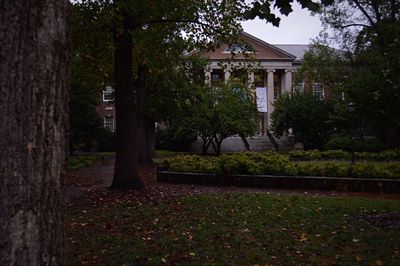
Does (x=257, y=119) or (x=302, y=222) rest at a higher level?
(x=257, y=119)

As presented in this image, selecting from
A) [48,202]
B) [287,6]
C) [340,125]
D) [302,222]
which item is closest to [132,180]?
[302,222]

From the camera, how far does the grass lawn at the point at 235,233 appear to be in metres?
5.66

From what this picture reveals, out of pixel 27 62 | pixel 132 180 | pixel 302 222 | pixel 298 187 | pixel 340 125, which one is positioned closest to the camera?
pixel 27 62

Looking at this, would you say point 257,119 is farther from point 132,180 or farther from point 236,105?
point 132,180

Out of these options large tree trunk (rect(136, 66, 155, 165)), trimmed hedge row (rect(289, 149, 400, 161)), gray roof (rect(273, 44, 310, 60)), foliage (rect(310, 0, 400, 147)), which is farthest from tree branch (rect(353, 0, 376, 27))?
gray roof (rect(273, 44, 310, 60))

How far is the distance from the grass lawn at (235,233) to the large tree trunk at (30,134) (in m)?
3.31

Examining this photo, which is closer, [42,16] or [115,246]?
[42,16]

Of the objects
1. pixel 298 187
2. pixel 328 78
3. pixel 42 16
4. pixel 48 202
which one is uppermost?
pixel 328 78

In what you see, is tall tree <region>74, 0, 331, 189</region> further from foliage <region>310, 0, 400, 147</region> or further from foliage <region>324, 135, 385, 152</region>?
foliage <region>324, 135, 385, 152</region>

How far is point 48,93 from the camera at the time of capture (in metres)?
2.29

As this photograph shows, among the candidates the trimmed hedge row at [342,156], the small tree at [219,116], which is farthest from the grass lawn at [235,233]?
the small tree at [219,116]

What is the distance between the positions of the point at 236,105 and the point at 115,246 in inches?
1206

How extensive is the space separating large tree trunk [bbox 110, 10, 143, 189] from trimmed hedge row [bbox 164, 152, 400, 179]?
3.26m

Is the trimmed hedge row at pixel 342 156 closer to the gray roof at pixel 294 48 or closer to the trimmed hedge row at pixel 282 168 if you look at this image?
the trimmed hedge row at pixel 282 168
